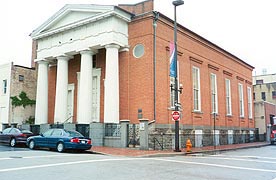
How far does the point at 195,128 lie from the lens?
26.5 meters

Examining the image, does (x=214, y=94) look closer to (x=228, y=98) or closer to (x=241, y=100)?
(x=228, y=98)

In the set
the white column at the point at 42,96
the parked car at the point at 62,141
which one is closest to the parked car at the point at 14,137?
the parked car at the point at 62,141

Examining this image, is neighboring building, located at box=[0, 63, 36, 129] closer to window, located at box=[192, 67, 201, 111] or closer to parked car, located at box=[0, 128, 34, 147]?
parked car, located at box=[0, 128, 34, 147]

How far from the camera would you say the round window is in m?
23.2

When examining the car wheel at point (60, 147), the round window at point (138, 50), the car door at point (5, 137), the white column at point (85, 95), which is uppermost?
the round window at point (138, 50)

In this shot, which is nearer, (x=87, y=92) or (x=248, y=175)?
(x=248, y=175)

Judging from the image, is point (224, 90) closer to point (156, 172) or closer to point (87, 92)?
point (87, 92)

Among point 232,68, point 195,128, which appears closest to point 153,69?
point 195,128

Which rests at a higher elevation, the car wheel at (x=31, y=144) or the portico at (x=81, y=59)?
the portico at (x=81, y=59)

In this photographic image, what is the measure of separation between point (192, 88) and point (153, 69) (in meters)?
6.29

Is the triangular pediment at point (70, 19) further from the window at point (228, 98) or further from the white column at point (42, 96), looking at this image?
the window at point (228, 98)

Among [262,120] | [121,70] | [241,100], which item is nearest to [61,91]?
[121,70]

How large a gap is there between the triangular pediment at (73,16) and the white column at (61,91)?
298 centimetres

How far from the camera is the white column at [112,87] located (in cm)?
2228
